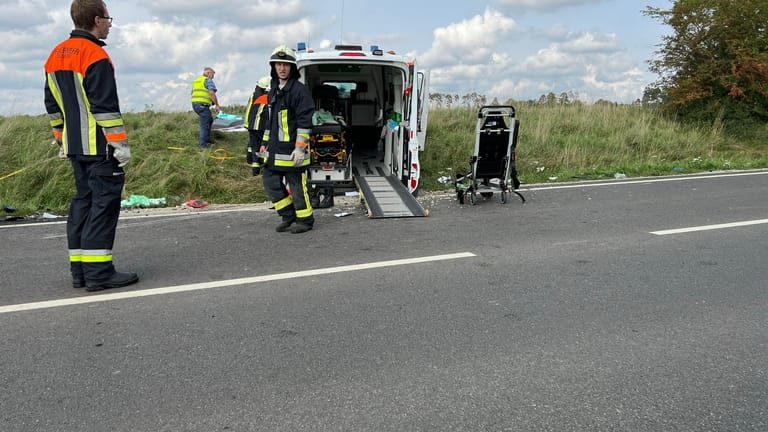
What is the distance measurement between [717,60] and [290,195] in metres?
16.1

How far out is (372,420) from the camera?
2611 millimetres

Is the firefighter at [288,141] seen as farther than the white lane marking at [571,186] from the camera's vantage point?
No

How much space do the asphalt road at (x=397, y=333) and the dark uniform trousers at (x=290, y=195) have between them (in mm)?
428

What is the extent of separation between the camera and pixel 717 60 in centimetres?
1686

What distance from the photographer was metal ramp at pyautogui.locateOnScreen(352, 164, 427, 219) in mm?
7492

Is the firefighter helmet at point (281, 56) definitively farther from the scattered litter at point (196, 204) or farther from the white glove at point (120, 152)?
the scattered litter at point (196, 204)

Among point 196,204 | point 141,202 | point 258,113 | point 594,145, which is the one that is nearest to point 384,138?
point 196,204

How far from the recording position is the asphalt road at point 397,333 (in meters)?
2.69

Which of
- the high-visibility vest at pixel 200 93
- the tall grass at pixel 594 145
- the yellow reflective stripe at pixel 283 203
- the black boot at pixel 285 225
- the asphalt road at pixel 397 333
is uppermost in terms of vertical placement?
the high-visibility vest at pixel 200 93

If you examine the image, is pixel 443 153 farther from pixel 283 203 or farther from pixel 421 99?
pixel 283 203

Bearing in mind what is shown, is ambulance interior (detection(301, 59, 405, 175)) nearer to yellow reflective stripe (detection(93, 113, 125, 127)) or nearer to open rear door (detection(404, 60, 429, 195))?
open rear door (detection(404, 60, 429, 195))

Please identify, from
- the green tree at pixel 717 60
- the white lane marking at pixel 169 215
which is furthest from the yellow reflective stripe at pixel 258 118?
the green tree at pixel 717 60

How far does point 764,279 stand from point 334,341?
12.4 ft

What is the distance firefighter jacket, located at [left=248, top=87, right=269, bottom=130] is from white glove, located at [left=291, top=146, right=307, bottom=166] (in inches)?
25.7
